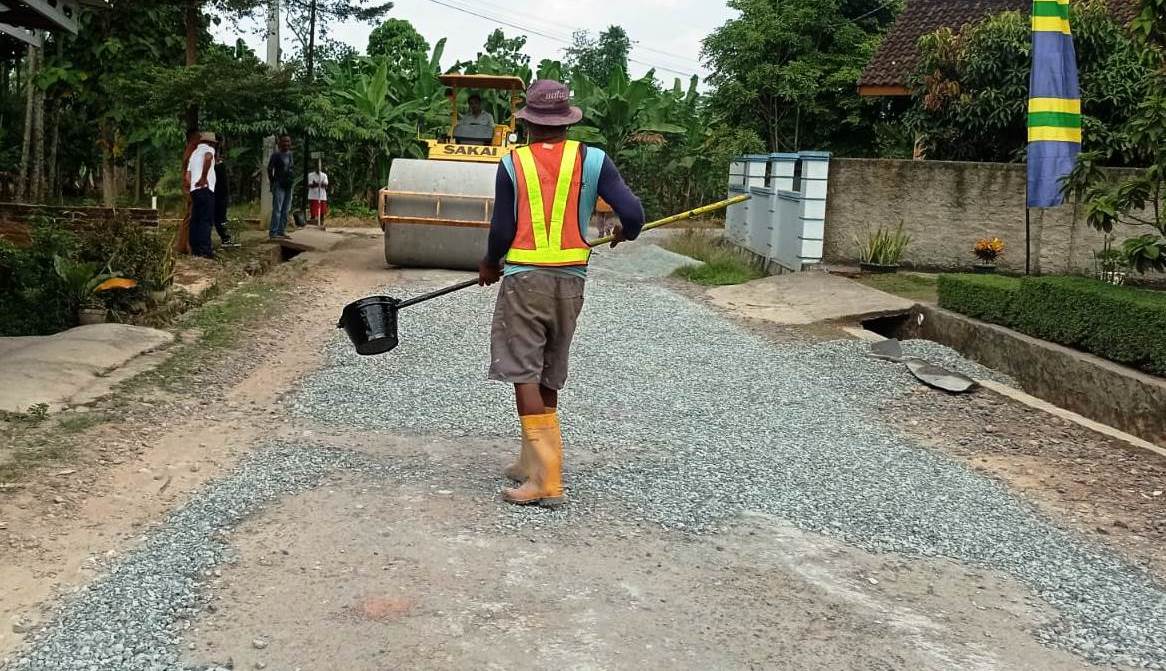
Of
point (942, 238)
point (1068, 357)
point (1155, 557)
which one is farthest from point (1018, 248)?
point (1155, 557)

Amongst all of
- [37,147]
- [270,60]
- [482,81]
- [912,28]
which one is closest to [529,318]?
[482,81]

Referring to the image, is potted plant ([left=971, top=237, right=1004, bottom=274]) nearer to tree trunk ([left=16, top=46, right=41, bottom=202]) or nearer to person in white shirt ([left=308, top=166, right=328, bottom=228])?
person in white shirt ([left=308, top=166, right=328, bottom=228])

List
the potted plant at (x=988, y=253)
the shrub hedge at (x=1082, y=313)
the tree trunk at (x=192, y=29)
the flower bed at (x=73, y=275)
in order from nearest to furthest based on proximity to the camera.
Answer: the shrub hedge at (x=1082, y=313) < the flower bed at (x=73, y=275) < the potted plant at (x=988, y=253) < the tree trunk at (x=192, y=29)

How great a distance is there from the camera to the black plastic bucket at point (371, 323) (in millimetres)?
5898

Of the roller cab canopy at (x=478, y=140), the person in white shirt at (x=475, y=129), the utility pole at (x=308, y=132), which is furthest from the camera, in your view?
the utility pole at (x=308, y=132)

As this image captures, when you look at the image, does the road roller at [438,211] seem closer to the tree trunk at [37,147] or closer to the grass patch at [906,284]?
the grass patch at [906,284]

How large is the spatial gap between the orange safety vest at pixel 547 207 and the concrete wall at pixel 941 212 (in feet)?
32.4

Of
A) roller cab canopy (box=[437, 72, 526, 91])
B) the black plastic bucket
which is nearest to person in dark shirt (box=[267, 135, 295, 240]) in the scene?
roller cab canopy (box=[437, 72, 526, 91])

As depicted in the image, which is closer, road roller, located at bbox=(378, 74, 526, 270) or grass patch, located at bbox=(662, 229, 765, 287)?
road roller, located at bbox=(378, 74, 526, 270)

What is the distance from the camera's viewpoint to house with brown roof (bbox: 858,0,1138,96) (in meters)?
19.5

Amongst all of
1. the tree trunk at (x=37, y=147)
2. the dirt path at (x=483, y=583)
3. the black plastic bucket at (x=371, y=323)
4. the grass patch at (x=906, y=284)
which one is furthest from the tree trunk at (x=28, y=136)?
the black plastic bucket at (x=371, y=323)

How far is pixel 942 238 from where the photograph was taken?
47.2 feet

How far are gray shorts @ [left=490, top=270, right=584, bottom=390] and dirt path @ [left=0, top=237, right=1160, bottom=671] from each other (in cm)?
62

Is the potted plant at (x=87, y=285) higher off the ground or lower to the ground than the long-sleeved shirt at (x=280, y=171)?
lower
